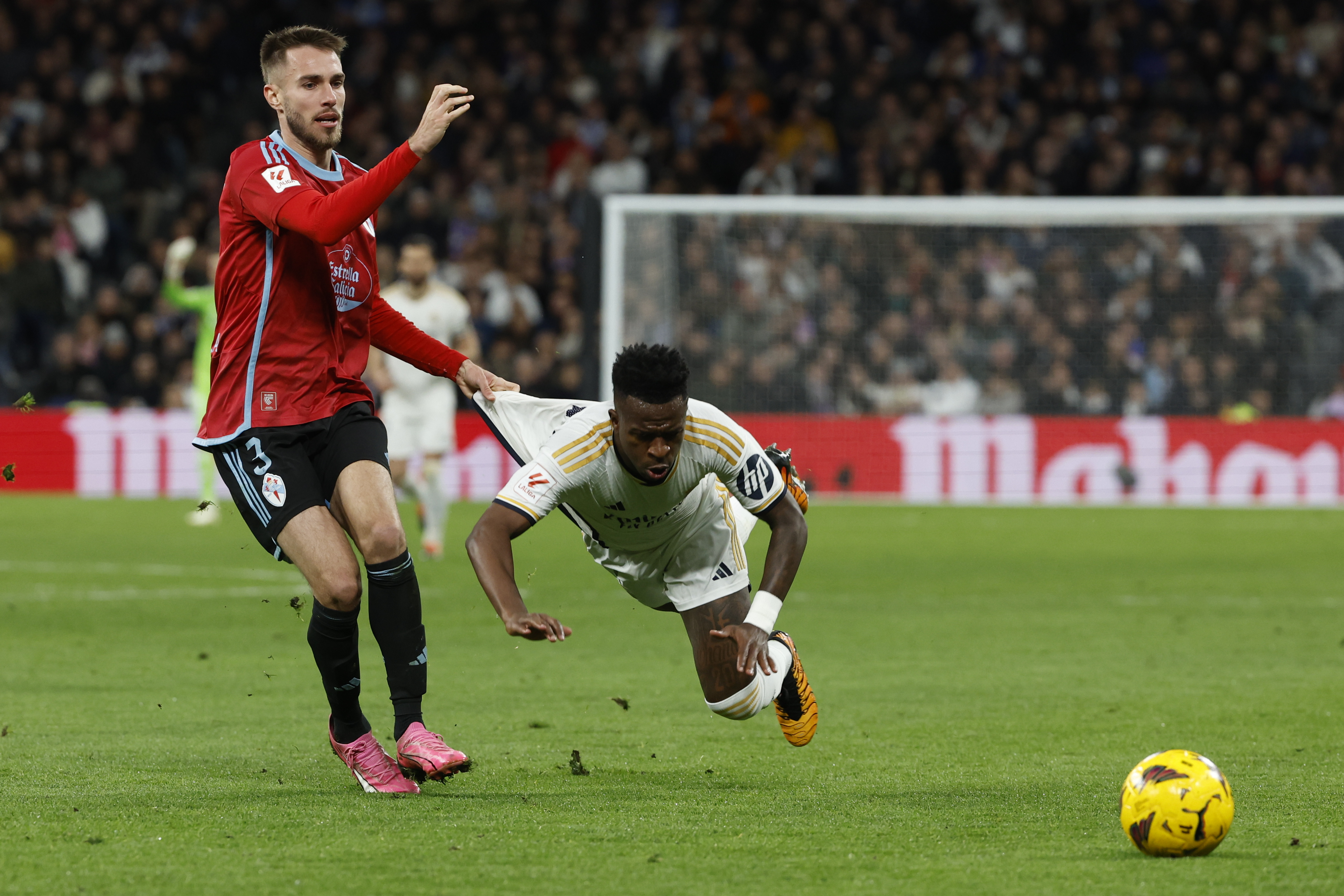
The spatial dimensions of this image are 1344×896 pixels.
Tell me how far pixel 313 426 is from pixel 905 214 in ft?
41.1

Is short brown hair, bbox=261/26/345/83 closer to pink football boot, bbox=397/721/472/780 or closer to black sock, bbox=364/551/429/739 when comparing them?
black sock, bbox=364/551/429/739

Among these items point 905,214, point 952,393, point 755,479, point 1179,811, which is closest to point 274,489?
point 755,479

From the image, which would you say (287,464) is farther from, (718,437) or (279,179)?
(718,437)

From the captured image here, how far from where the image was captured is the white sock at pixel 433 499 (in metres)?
13.1

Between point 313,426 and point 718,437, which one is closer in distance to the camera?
point 313,426

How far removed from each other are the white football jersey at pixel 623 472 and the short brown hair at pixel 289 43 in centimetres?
Result: 135

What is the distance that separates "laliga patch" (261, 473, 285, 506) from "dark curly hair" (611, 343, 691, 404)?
3.36 feet

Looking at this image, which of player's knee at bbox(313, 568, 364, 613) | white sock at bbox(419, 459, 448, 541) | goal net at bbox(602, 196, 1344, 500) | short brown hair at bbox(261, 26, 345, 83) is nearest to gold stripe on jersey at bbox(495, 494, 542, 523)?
player's knee at bbox(313, 568, 364, 613)

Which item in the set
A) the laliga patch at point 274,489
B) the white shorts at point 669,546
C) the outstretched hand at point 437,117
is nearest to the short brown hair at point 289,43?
the outstretched hand at point 437,117

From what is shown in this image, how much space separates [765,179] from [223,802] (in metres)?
16.2

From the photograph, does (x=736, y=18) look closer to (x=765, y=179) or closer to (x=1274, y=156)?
(x=765, y=179)

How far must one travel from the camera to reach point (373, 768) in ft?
17.3

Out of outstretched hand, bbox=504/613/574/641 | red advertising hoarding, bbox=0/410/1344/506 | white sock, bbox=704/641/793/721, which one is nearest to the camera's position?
outstretched hand, bbox=504/613/574/641

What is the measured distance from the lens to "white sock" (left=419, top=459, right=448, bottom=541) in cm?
1312
